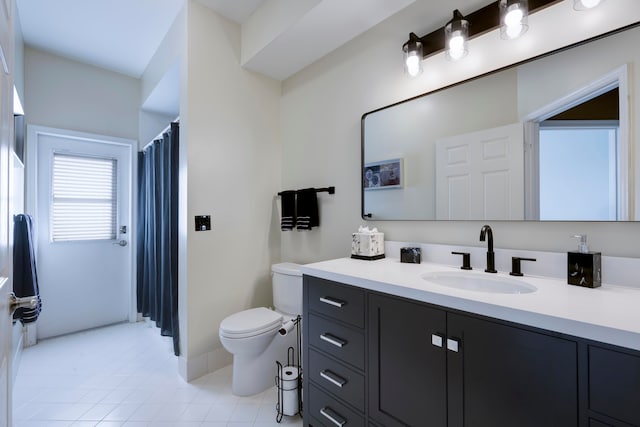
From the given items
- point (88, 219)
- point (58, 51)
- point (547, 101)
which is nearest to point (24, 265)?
point (88, 219)

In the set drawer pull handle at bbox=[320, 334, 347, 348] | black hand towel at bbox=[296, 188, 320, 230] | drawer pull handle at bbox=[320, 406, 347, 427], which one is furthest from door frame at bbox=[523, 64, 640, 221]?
black hand towel at bbox=[296, 188, 320, 230]

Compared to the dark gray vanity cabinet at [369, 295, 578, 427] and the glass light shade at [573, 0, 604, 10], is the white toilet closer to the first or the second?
the dark gray vanity cabinet at [369, 295, 578, 427]

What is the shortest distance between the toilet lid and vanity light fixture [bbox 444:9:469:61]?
184 centimetres

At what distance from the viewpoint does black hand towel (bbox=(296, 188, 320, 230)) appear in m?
2.22

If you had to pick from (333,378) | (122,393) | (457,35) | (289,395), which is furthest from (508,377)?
(122,393)

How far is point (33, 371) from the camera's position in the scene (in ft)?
7.01

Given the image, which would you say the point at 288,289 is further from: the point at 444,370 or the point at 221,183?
the point at 444,370

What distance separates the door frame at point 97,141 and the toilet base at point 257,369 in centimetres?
195

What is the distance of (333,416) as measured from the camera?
1.32 meters

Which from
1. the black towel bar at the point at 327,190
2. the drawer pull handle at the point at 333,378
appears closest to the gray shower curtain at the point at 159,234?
the black towel bar at the point at 327,190

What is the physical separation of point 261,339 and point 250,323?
0.12m

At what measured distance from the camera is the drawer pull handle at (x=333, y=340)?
1.27 meters

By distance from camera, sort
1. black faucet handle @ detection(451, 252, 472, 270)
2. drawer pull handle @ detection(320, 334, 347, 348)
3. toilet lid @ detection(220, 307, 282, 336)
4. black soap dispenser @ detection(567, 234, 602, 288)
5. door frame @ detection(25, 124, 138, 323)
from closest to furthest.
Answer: black soap dispenser @ detection(567, 234, 602, 288)
drawer pull handle @ detection(320, 334, 347, 348)
black faucet handle @ detection(451, 252, 472, 270)
toilet lid @ detection(220, 307, 282, 336)
door frame @ detection(25, 124, 138, 323)

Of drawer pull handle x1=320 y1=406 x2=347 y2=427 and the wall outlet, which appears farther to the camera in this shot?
the wall outlet
